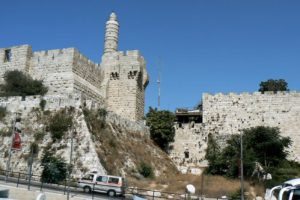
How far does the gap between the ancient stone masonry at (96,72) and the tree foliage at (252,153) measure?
10.7 meters

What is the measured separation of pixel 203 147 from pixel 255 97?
6418 mm

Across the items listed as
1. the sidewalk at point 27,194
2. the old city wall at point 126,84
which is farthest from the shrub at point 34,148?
the old city wall at point 126,84

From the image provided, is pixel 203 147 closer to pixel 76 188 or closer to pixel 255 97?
pixel 255 97

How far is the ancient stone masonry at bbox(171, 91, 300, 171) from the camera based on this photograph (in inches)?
→ 1476

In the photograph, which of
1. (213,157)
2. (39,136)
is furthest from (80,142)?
(213,157)

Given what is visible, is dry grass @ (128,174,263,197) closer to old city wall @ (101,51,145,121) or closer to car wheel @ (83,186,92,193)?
car wheel @ (83,186,92,193)

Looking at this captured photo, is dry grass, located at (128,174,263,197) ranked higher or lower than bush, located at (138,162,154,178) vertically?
lower

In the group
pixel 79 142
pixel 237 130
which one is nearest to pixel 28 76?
pixel 79 142

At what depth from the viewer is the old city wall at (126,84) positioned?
41.7 metres

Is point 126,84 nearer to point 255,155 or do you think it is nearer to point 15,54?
point 15,54

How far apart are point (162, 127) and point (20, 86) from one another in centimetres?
1274

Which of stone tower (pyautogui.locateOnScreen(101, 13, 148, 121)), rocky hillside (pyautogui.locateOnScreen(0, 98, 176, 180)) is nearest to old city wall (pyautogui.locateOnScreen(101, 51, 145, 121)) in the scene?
stone tower (pyautogui.locateOnScreen(101, 13, 148, 121))

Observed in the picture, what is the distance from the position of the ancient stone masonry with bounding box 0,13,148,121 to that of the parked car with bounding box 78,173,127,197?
1488 cm

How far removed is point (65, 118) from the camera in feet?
99.8
